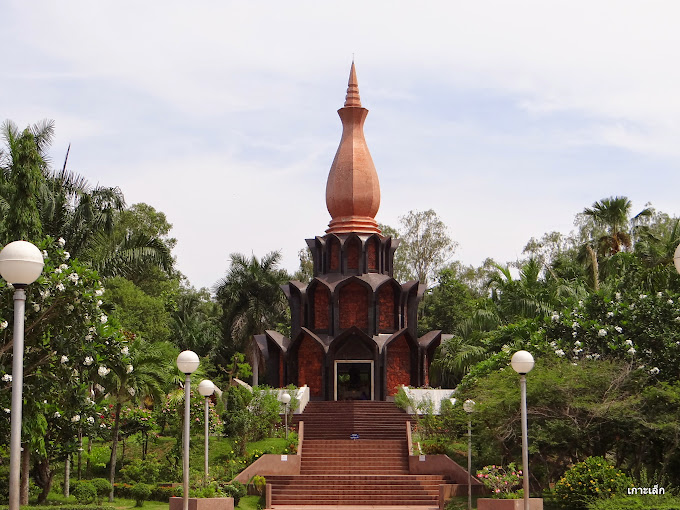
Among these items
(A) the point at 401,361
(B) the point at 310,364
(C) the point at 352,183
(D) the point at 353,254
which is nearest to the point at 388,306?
(A) the point at 401,361

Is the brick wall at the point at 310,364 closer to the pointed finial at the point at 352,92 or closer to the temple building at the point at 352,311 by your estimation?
the temple building at the point at 352,311

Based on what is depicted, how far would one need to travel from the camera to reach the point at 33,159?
21.3m

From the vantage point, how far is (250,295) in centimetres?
4569

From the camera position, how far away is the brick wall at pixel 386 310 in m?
36.0

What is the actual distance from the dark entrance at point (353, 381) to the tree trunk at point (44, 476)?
1467cm

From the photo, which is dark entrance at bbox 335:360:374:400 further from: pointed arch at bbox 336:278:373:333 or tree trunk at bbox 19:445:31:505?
tree trunk at bbox 19:445:31:505

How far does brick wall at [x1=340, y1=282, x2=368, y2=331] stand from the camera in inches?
1411

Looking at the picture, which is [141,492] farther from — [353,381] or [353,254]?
[353,254]

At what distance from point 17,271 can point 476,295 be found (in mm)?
50673

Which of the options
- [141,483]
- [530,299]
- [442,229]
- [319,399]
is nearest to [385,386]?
[319,399]

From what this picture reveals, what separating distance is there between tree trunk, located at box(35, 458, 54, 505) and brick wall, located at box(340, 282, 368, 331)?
50.0ft

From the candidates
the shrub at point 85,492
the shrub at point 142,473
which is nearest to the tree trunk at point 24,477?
the shrub at point 85,492

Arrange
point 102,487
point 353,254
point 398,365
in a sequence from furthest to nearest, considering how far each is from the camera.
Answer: point 353,254, point 398,365, point 102,487

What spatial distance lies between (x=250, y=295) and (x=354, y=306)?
35.5ft
